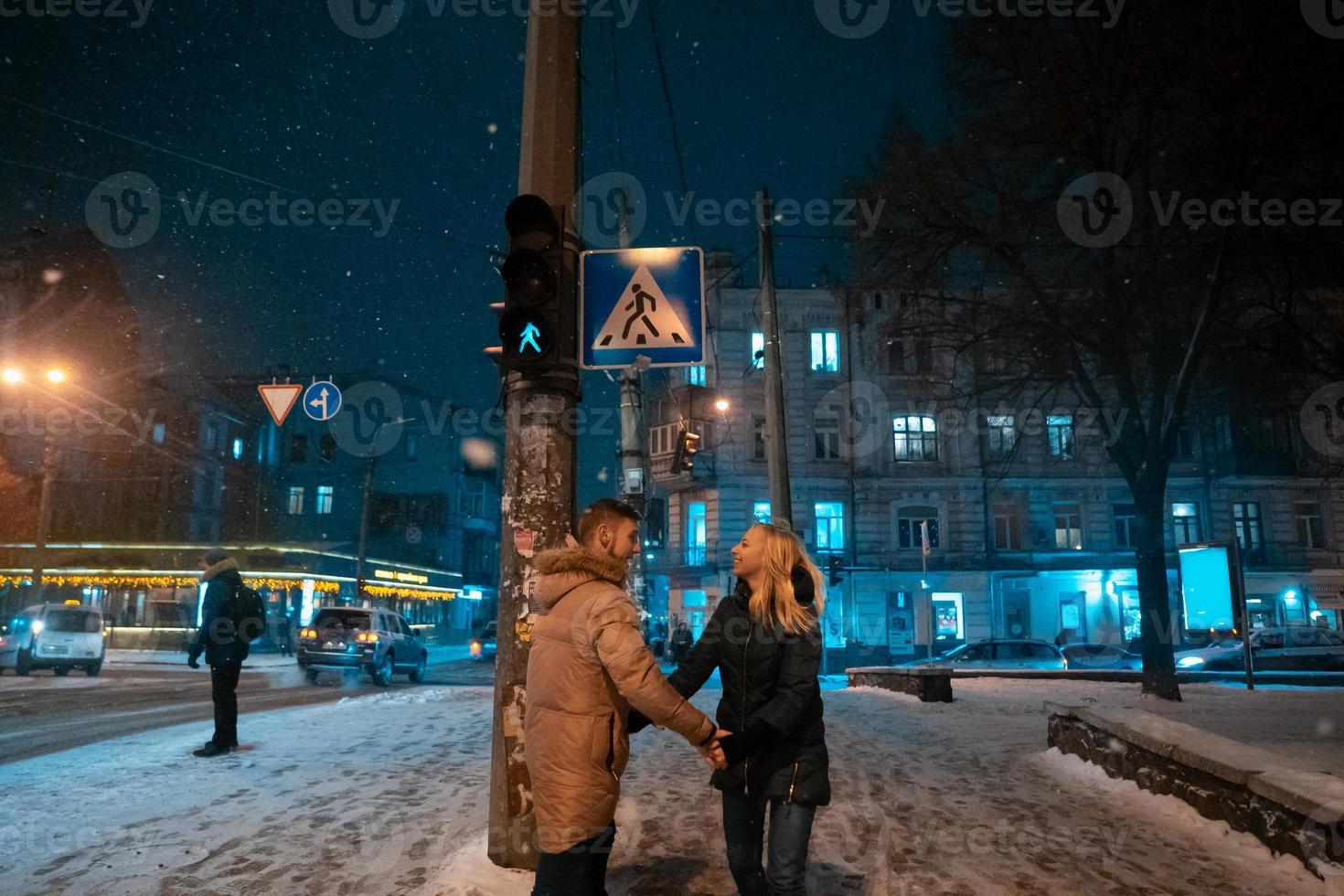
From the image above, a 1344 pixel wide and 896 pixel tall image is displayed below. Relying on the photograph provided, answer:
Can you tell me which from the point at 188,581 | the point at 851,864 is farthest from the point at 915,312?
the point at 188,581

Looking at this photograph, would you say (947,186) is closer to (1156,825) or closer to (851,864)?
(1156,825)

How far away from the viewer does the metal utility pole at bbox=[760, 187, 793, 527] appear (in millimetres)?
14617

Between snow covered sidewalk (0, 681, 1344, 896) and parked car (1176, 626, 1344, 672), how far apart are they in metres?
17.5

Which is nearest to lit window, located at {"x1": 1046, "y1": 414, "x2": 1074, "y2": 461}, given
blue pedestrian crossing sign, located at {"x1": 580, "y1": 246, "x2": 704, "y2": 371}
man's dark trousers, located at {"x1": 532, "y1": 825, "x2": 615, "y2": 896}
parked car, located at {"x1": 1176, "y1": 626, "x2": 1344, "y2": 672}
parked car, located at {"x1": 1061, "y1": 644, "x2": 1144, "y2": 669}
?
parked car, located at {"x1": 1061, "y1": 644, "x2": 1144, "y2": 669}

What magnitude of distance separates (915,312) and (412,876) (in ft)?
49.8

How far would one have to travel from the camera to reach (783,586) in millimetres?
3893

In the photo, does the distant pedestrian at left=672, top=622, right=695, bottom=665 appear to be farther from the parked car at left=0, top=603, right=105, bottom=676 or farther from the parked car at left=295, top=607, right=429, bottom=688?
the parked car at left=0, top=603, right=105, bottom=676

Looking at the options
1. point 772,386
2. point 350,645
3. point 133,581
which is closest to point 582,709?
point 772,386

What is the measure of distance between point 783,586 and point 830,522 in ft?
116

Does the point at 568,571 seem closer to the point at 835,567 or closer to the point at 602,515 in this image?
the point at 602,515

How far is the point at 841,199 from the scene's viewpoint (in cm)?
1752

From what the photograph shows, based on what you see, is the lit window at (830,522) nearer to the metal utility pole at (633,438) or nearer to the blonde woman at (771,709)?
the metal utility pole at (633,438)

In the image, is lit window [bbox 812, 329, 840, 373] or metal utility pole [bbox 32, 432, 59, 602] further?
lit window [bbox 812, 329, 840, 373]

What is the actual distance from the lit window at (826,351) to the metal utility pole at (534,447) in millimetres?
34486
